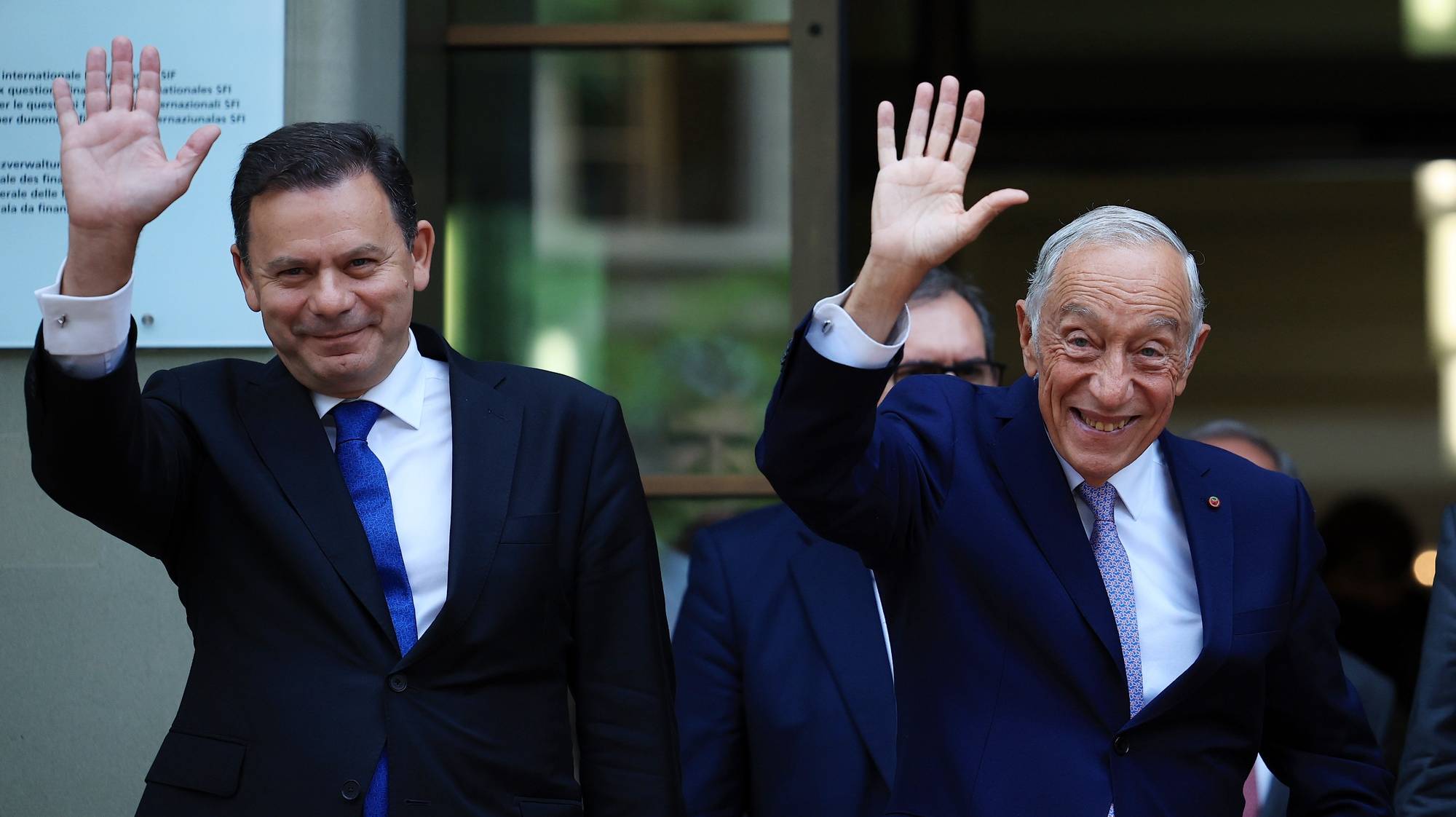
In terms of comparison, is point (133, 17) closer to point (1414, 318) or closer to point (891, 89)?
point (891, 89)

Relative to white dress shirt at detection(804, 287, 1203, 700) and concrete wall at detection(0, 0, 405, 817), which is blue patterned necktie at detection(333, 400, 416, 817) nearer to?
white dress shirt at detection(804, 287, 1203, 700)

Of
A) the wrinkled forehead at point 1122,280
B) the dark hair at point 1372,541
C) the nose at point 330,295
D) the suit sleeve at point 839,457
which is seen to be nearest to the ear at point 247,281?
the nose at point 330,295

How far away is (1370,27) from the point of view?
8703 mm

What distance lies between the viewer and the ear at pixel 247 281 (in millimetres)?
2695

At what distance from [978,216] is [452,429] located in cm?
91

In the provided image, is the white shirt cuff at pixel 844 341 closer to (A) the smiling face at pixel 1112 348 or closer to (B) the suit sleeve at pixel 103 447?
(A) the smiling face at pixel 1112 348

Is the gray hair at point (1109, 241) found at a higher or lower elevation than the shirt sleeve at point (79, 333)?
higher

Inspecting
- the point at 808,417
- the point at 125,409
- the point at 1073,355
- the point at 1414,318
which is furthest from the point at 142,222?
the point at 1414,318

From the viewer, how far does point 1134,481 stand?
9.20 ft

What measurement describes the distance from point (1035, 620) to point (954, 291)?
147 centimetres

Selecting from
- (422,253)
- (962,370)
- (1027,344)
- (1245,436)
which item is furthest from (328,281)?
(1245,436)

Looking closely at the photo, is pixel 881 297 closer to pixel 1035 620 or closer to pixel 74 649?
pixel 1035 620

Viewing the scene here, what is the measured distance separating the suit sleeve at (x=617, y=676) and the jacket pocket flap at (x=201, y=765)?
1.80ft

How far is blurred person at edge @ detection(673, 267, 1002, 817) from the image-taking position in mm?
3240
